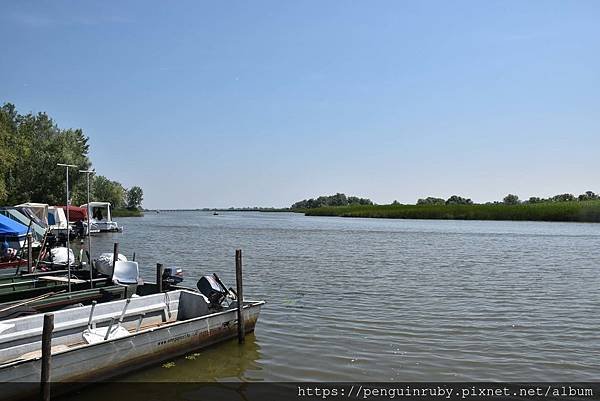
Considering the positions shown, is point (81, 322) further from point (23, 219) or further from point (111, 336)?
point (23, 219)

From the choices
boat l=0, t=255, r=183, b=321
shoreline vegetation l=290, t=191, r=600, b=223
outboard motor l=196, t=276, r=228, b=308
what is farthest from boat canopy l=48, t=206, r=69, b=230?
shoreline vegetation l=290, t=191, r=600, b=223

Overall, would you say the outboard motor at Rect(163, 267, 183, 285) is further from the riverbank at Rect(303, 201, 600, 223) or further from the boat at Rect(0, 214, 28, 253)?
the riverbank at Rect(303, 201, 600, 223)

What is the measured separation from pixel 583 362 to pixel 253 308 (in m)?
7.24

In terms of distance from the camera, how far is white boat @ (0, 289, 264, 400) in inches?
348

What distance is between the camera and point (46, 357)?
27.4 ft

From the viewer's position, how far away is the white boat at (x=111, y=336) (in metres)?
8.83

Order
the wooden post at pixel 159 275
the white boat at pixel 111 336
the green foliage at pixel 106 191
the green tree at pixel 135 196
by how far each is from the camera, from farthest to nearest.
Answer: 1. the green tree at pixel 135 196
2. the green foliage at pixel 106 191
3. the wooden post at pixel 159 275
4. the white boat at pixel 111 336

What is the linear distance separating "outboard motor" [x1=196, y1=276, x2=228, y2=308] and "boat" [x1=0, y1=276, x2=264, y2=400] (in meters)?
0.02

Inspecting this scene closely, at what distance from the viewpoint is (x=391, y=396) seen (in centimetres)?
949

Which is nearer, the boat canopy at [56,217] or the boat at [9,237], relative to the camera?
the boat at [9,237]

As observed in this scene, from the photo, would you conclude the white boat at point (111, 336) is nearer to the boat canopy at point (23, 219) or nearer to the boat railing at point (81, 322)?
the boat railing at point (81, 322)

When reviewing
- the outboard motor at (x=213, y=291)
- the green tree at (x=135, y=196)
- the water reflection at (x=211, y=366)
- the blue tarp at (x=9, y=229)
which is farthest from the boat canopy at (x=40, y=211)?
the green tree at (x=135, y=196)

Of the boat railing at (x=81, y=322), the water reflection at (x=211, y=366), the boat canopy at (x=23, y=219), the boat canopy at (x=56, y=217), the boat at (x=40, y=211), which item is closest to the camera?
the boat railing at (x=81, y=322)

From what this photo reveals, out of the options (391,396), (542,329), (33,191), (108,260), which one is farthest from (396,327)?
(33,191)
